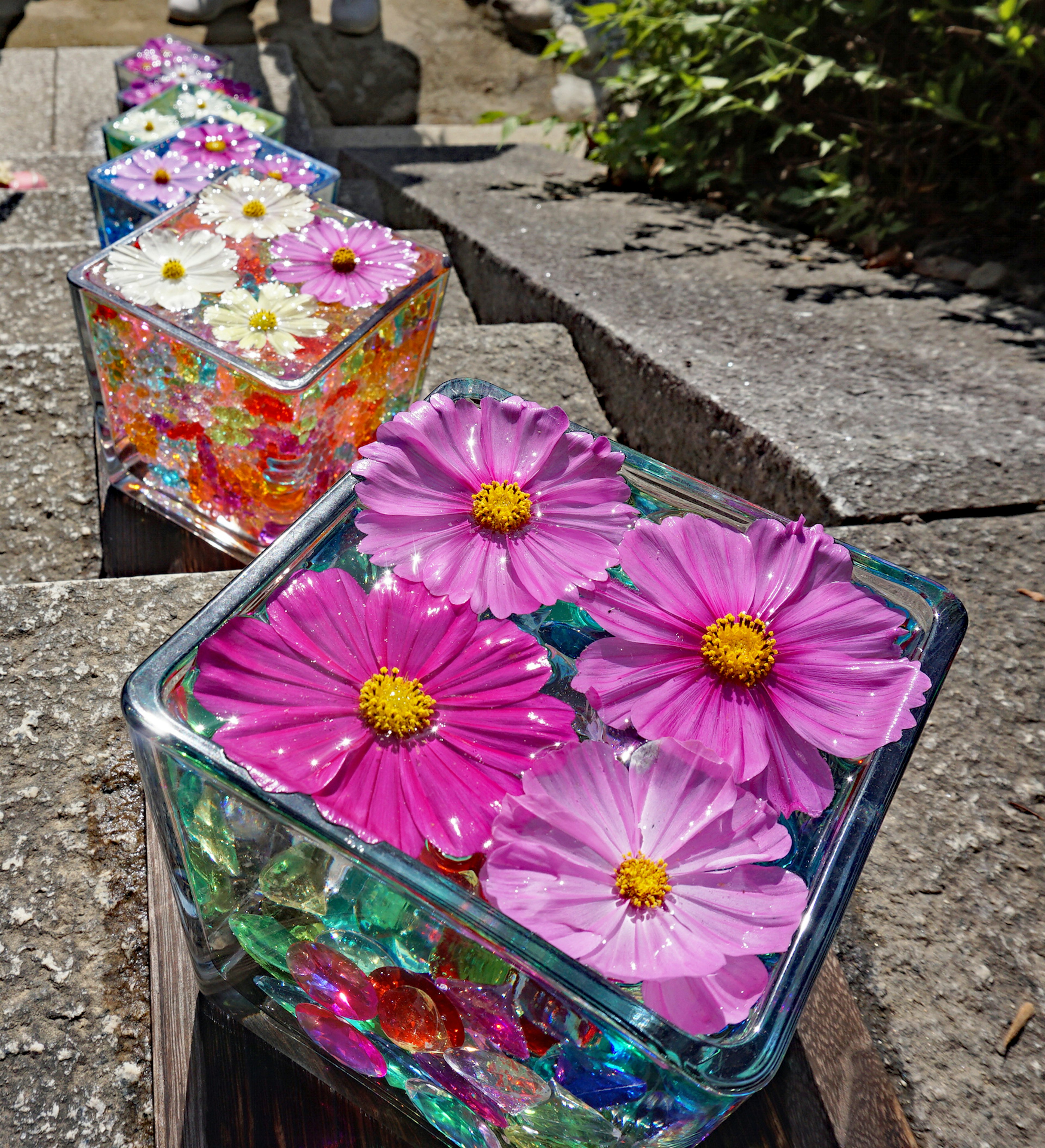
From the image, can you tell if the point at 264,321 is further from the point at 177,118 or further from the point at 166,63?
the point at 166,63

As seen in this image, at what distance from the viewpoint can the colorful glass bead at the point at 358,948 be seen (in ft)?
2.26

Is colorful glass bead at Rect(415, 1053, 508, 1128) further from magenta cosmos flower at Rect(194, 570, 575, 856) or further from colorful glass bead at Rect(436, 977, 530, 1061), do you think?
magenta cosmos flower at Rect(194, 570, 575, 856)

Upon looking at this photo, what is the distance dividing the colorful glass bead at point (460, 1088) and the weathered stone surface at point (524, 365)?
3.91 feet

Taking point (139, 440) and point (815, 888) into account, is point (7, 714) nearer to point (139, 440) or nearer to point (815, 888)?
point (139, 440)

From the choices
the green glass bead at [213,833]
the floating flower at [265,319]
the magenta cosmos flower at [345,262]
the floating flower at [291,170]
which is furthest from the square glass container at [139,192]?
the green glass bead at [213,833]

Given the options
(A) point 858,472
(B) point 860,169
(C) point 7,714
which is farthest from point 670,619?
(B) point 860,169

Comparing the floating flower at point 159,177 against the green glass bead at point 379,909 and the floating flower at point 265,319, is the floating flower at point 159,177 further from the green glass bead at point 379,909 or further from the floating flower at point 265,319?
the green glass bead at point 379,909

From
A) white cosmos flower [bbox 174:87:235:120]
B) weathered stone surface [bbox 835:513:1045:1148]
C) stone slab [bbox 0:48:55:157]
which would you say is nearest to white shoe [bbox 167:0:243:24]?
stone slab [bbox 0:48:55:157]

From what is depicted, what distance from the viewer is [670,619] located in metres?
0.73

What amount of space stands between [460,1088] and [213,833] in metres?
0.28

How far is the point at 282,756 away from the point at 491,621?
0.18m

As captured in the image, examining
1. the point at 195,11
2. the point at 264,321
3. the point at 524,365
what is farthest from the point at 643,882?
the point at 195,11

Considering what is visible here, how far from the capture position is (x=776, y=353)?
6.57ft

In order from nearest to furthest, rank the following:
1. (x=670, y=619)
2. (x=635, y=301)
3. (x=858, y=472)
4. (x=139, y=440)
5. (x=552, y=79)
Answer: (x=670, y=619) < (x=139, y=440) < (x=858, y=472) < (x=635, y=301) < (x=552, y=79)
